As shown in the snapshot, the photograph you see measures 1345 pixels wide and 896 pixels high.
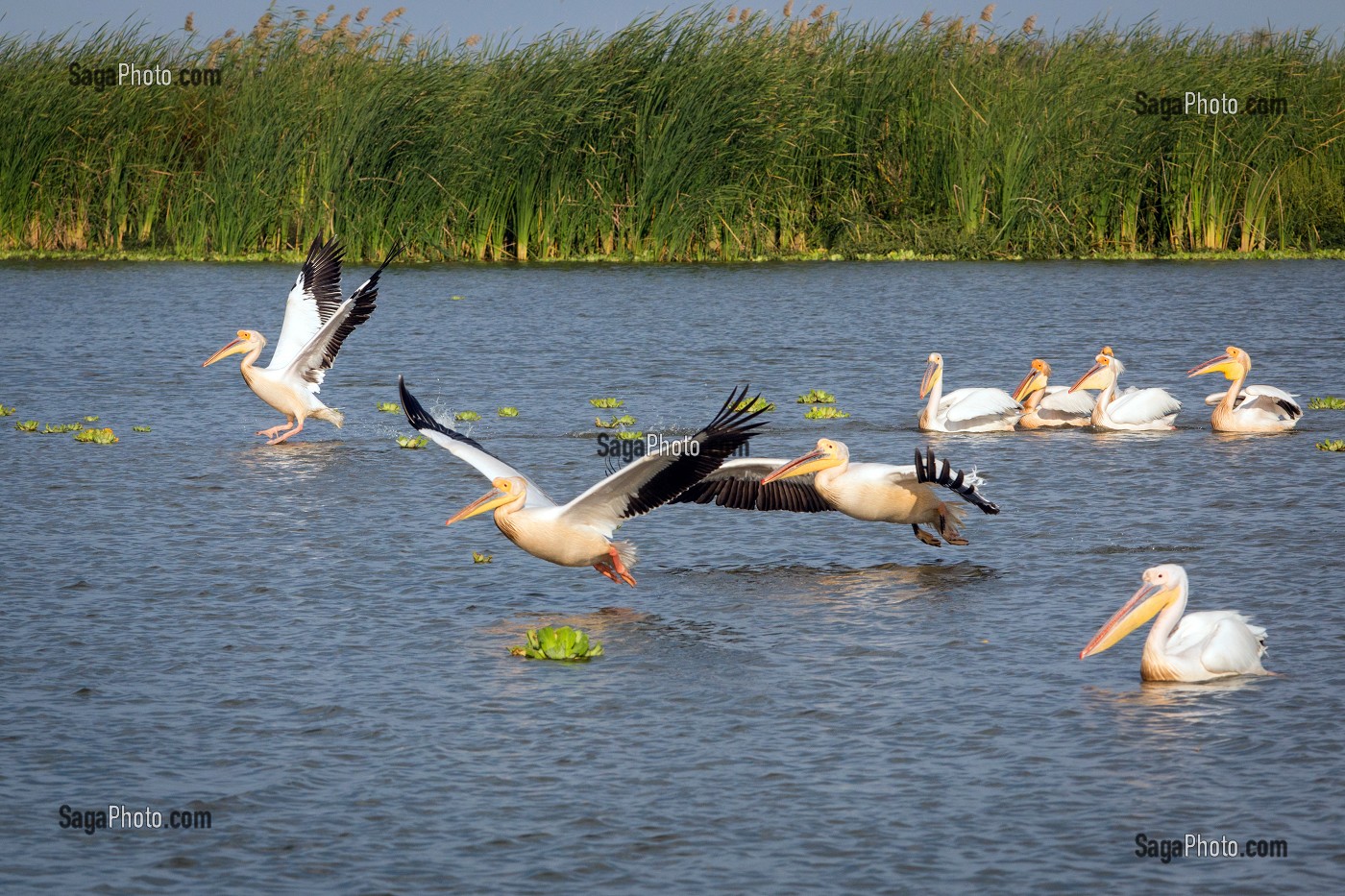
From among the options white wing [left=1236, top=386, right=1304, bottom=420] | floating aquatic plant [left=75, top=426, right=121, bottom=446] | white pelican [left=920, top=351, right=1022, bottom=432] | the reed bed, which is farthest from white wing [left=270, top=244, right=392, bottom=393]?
the reed bed

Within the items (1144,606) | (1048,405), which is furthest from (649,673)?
(1048,405)

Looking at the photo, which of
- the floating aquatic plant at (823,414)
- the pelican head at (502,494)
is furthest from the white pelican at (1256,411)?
the pelican head at (502,494)

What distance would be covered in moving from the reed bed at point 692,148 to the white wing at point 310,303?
11.8 m

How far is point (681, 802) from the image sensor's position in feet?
18.1

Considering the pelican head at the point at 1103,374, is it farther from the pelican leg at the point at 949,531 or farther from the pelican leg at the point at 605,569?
the pelican leg at the point at 605,569

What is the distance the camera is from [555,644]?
7004 mm

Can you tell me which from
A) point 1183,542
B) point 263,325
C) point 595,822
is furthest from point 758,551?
point 263,325

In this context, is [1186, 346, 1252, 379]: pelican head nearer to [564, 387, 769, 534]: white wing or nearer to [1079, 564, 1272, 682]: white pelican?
[564, 387, 769, 534]: white wing

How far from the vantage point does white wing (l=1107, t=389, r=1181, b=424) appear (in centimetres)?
1264

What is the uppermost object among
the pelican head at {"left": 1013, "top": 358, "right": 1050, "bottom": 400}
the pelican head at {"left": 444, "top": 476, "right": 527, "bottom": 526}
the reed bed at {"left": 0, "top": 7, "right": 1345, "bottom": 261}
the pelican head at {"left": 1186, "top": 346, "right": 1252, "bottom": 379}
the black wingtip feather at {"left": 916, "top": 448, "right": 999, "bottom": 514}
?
the reed bed at {"left": 0, "top": 7, "right": 1345, "bottom": 261}

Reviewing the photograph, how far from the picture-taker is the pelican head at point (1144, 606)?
6676mm

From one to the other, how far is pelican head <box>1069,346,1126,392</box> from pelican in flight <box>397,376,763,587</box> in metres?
6.09

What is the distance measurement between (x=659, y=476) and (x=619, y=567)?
1.66 feet

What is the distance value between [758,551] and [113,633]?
3.25 metres
